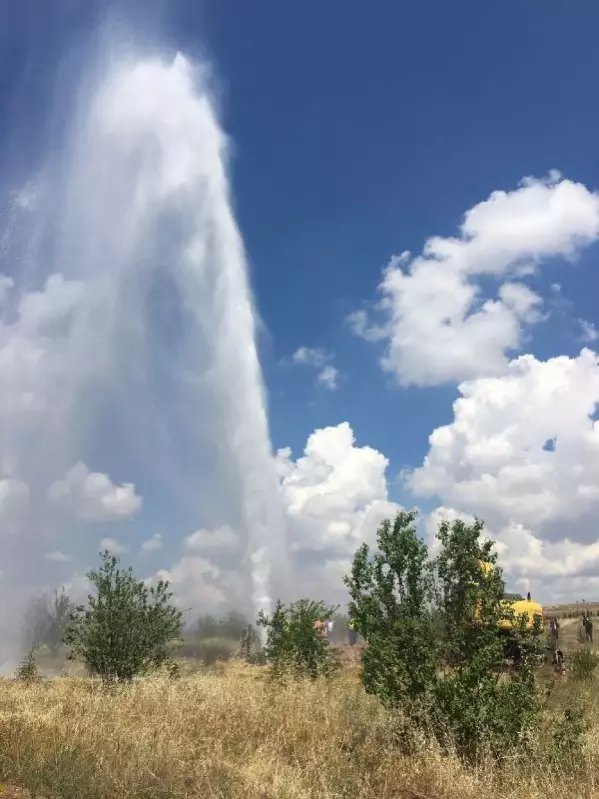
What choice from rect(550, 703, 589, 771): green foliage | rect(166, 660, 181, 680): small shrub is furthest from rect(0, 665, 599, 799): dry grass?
rect(166, 660, 181, 680): small shrub

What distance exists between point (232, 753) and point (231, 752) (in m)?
0.03

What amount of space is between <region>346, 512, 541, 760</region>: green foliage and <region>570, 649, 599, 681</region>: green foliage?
35.9ft

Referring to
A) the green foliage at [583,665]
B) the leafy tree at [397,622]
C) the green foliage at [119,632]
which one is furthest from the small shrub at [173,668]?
the green foliage at [583,665]

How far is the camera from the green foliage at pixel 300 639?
897 inches

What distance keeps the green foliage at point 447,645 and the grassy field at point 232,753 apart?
737 mm

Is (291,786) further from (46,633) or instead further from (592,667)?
(46,633)

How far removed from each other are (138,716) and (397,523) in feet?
20.3

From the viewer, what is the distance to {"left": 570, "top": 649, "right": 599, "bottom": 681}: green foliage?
21641 millimetres

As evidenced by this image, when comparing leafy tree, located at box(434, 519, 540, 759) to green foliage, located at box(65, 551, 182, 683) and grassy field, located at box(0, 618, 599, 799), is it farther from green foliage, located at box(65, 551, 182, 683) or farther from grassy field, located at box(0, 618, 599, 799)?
green foliage, located at box(65, 551, 182, 683)

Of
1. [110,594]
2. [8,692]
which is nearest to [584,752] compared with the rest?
[8,692]

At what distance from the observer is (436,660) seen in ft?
40.3

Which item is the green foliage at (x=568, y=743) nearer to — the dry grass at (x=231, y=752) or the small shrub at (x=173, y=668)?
the dry grass at (x=231, y=752)

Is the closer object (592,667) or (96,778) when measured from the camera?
(96,778)

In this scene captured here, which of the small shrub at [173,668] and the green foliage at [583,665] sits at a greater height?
the small shrub at [173,668]
